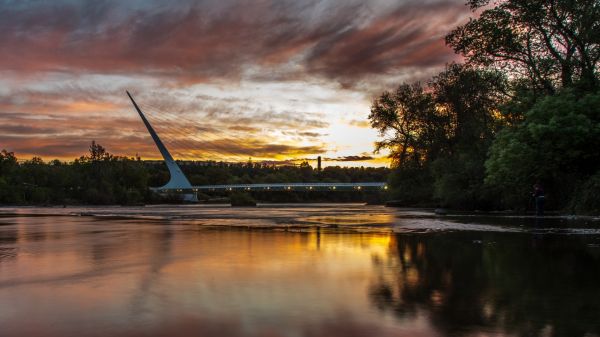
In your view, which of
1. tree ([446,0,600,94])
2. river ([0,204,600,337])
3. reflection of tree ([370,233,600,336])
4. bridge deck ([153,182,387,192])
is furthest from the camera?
bridge deck ([153,182,387,192])

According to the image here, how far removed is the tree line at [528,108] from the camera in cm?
3039

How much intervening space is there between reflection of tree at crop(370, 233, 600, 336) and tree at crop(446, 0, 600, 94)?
Answer: 2408cm

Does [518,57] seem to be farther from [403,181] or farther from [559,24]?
[403,181]

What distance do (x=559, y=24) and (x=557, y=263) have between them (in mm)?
28882

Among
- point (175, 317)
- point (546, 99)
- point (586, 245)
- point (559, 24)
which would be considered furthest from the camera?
point (559, 24)

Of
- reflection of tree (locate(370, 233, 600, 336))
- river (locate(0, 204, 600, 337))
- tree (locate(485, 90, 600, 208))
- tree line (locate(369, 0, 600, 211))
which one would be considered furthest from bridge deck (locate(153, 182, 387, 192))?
reflection of tree (locate(370, 233, 600, 336))

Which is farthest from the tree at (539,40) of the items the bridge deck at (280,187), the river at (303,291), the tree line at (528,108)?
the bridge deck at (280,187)

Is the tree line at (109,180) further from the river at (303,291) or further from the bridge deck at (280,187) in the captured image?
the river at (303,291)

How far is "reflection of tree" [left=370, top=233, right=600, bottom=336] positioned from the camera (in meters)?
6.00

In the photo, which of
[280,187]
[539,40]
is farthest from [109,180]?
[539,40]

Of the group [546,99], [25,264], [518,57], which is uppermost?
[518,57]

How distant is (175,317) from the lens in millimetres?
6289

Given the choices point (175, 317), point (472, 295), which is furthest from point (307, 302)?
point (472, 295)

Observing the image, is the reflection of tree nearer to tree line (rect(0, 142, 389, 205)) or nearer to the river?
the river
